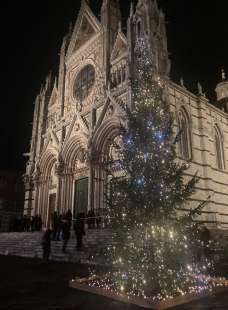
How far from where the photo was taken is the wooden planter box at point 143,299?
499 cm

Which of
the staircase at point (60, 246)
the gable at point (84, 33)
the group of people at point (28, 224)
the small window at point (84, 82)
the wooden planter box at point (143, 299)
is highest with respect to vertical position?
the gable at point (84, 33)

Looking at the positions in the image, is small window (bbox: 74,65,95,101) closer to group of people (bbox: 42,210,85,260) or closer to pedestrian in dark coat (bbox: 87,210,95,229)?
pedestrian in dark coat (bbox: 87,210,95,229)

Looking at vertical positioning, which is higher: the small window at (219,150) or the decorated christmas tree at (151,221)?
the small window at (219,150)

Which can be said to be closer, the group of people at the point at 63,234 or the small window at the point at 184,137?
the group of people at the point at 63,234

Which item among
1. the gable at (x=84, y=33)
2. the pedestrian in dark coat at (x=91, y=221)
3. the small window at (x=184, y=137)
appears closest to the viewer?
the pedestrian in dark coat at (x=91, y=221)

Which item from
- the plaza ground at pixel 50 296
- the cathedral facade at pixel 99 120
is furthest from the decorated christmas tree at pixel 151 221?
the cathedral facade at pixel 99 120

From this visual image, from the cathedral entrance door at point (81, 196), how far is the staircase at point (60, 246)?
3.96 metres

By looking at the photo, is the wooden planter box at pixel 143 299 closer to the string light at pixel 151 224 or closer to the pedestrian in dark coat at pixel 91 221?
the string light at pixel 151 224

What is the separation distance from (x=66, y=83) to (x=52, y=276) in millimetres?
19108

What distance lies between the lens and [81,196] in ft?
63.5

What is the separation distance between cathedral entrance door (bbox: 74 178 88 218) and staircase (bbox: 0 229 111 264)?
3.96 metres

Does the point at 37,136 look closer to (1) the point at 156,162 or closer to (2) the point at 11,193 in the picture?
(2) the point at 11,193

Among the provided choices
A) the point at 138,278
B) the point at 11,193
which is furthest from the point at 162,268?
the point at 11,193

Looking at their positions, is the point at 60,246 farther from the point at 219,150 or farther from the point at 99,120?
the point at 219,150
